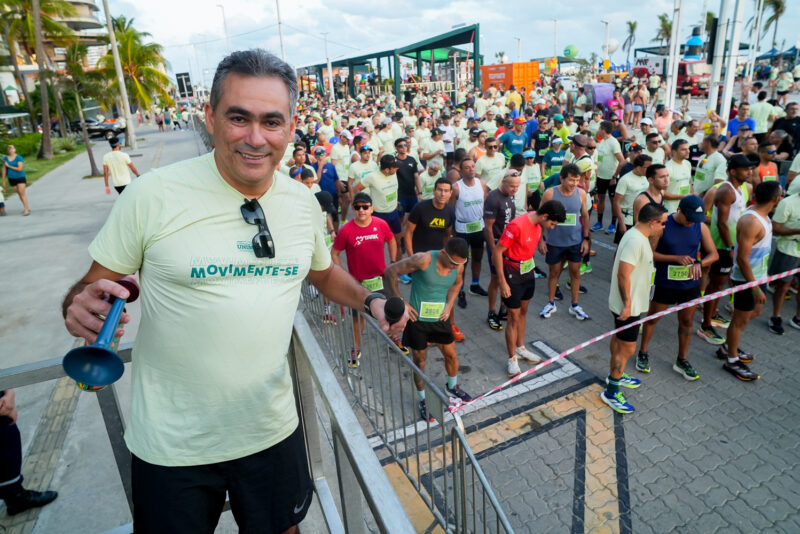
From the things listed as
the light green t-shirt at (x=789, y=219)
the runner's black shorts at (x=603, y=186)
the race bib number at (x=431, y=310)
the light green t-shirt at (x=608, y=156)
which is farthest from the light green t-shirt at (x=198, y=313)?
the runner's black shorts at (x=603, y=186)

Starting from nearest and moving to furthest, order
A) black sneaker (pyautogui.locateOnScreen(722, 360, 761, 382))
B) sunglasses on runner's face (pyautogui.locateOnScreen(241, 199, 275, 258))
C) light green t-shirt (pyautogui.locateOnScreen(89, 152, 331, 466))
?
1. light green t-shirt (pyautogui.locateOnScreen(89, 152, 331, 466))
2. sunglasses on runner's face (pyautogui.locateOnScreen(241, 199, 275, 258))
3. black sneaker (pyautogui.locateOnScreen(722, 360, 761, 382))

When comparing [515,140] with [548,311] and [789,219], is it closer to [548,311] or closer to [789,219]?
[548,311]

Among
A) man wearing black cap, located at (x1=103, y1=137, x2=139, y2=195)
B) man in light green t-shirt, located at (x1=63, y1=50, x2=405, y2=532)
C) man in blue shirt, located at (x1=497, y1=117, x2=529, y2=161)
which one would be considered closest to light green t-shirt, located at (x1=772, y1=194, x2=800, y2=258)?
man in light green t-shirt, located at (x1=63, y1=50, x2=405, y2=532)

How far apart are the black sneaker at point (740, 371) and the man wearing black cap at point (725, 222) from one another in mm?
632

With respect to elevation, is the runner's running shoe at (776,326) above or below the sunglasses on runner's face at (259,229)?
below

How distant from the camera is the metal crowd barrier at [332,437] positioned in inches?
48.2

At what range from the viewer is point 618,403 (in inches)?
192

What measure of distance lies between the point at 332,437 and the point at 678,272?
4.65m

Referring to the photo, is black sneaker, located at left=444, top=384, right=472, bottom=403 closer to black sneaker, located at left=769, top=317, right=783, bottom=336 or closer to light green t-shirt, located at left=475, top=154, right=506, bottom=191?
black sneaker, located at left=769, top=317, right=783, bottom=336

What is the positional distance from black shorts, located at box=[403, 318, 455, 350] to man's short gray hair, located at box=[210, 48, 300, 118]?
331 centimetres

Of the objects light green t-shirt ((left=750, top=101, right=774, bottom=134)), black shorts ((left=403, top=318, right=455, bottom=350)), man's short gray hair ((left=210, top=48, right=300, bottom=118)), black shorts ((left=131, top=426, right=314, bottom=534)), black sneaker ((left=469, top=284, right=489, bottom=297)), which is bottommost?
black sneaker ((left=469, top=284, right=489, bottom=297))

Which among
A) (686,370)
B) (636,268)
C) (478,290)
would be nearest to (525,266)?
(636,268)

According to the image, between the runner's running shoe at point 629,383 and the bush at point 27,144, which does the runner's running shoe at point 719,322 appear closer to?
the runner's running shoe at point 629,383

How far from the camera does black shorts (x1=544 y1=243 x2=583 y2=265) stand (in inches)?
263
